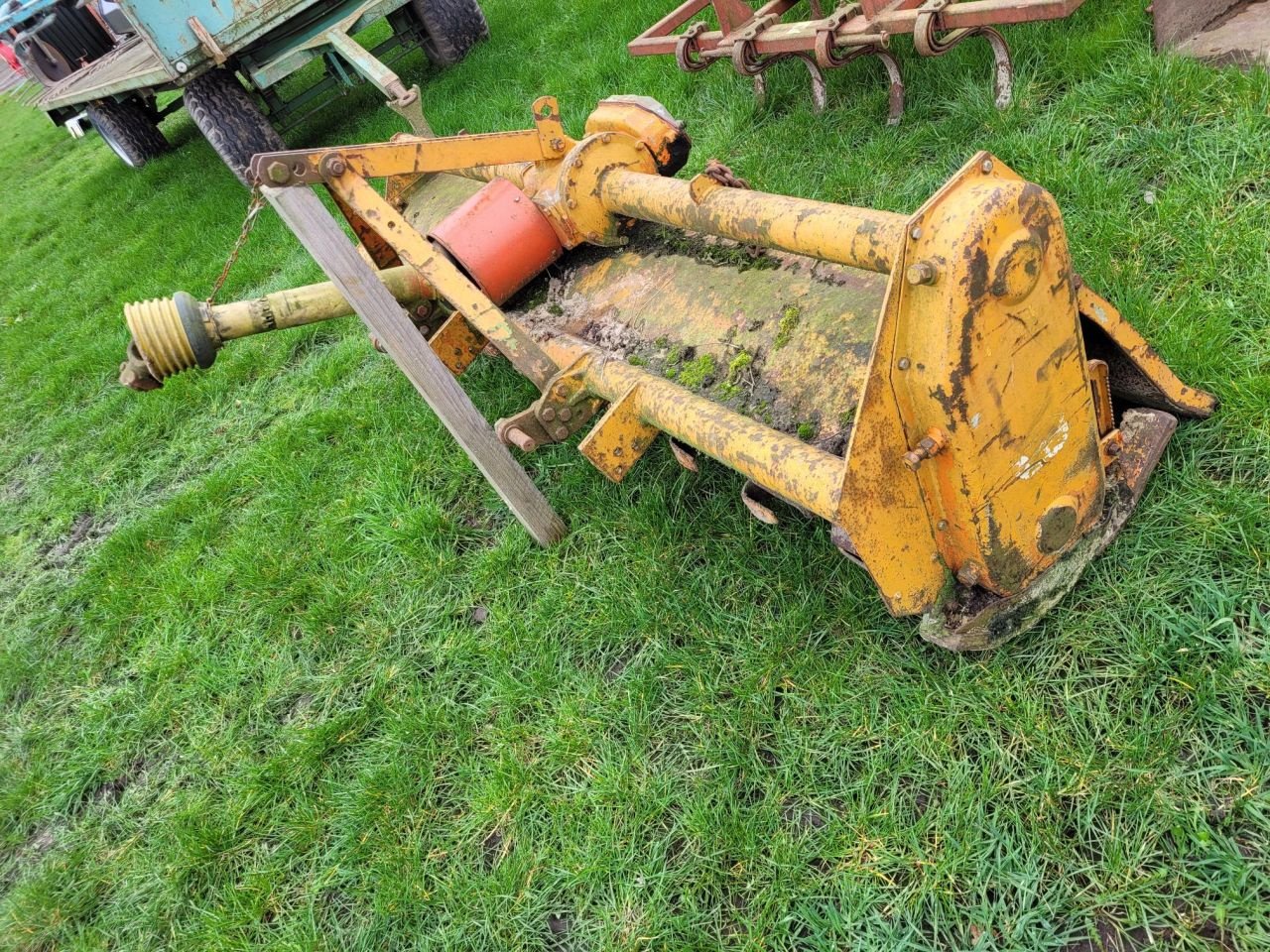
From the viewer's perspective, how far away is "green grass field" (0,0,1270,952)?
72.6 inches

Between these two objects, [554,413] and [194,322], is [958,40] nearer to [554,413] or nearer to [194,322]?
[554,413]

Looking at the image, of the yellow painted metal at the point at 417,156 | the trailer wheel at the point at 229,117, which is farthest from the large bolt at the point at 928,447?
the trailer wheel at the point at 229,117

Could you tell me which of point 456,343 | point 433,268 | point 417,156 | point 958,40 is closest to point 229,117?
point 456,343

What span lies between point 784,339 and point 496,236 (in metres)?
1.27

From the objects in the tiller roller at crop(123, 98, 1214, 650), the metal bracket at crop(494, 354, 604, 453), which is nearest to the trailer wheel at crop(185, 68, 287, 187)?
the tiller roller at crop(123, 98, 1214, 650)

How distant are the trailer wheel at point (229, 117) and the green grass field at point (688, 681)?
3.10 meters

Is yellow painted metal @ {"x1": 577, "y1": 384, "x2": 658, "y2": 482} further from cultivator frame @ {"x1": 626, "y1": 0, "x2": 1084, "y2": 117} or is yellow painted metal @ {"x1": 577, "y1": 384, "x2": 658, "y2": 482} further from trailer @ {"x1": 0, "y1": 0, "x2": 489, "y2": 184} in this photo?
trailer @ {"x1": 0, "y1": 0, "x2": 489, "y2": 184}

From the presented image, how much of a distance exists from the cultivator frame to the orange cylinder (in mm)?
1386

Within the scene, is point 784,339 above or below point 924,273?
below

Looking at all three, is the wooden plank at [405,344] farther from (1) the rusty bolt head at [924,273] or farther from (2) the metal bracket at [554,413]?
(1) the rusty bolt head at [924,273]

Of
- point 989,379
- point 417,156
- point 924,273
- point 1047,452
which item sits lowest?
point 1047,452

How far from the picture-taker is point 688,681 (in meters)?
2.43

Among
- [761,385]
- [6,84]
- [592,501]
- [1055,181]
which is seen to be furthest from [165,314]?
[6,84]

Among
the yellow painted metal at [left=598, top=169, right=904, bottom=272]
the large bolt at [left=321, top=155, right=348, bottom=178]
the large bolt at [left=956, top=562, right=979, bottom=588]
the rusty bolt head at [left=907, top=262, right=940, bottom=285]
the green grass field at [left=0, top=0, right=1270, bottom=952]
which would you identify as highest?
the large bolt at [left=321, top=155, right=348, bottom=178]
